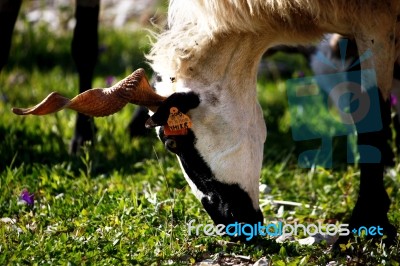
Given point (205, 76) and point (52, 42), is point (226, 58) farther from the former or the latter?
point (52, 42)

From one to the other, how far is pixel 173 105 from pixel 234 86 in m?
0.32

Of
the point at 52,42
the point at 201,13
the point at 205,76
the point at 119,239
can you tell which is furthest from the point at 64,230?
the point at 52,42

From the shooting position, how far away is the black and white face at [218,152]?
3605 millimetres

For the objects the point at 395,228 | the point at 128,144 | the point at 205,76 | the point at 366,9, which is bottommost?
the point at 395,228

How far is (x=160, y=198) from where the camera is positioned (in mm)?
4137

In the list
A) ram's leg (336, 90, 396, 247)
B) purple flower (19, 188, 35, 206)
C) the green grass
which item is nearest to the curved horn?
the green grass

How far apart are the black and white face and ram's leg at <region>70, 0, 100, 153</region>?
1573mm

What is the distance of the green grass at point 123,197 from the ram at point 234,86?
0.64ft

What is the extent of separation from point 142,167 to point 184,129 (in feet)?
4.38

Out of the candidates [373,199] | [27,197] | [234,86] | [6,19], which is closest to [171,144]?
[234,86]

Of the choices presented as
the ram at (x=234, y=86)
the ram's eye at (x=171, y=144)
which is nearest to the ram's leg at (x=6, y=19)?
the ram at (x=234, y=86)

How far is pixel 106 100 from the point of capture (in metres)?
3.39

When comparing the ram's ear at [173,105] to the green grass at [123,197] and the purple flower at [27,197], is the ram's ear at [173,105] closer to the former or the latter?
the green grass at [123,197]

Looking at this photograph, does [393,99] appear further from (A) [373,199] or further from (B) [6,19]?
(B) [6,19]
